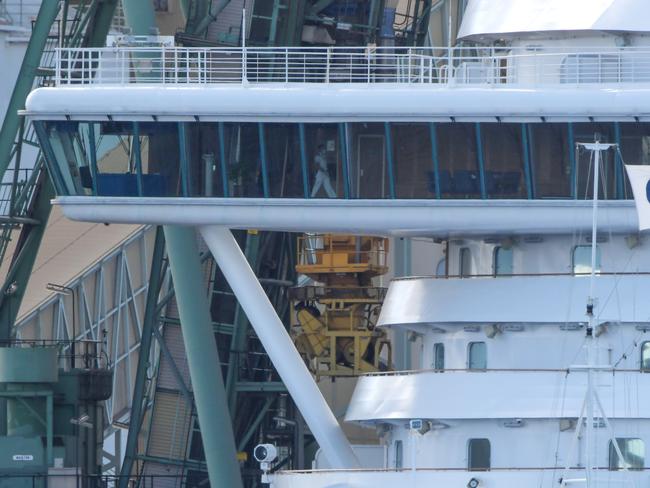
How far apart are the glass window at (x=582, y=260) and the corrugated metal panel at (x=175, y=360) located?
1648 centimetres

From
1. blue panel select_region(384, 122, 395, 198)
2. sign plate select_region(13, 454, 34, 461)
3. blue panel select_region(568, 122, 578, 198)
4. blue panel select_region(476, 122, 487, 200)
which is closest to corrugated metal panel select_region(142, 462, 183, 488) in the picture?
sign plate select_region(13, 454, 34, 461)

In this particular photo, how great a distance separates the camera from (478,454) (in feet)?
149

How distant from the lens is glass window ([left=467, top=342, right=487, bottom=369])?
4672 centimetres

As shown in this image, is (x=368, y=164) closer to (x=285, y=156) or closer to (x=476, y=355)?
(x=285, y=156)

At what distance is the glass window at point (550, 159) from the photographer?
45469 millimetres

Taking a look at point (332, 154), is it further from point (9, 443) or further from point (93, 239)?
point (93, 239)

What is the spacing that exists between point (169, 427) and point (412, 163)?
54.4ft

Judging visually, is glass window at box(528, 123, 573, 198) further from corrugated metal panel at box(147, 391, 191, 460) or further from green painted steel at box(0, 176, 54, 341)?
corrugated metal panel at box(147, 391, 191, 460)

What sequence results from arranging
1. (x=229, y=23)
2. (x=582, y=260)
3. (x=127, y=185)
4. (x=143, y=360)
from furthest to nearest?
(x=143, y=360) < (x=229, y=23) < (x=582, y=260) < (x=127, y=185)

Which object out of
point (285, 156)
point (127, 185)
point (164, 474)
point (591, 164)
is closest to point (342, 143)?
point (285, 156)

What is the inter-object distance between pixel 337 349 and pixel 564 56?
1250 centimetres

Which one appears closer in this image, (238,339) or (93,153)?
(93,153)

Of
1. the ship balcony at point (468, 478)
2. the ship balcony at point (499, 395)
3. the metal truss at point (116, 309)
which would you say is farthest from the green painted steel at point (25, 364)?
the metal truss at point (116, 309)

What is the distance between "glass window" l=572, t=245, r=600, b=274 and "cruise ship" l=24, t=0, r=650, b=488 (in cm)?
4
